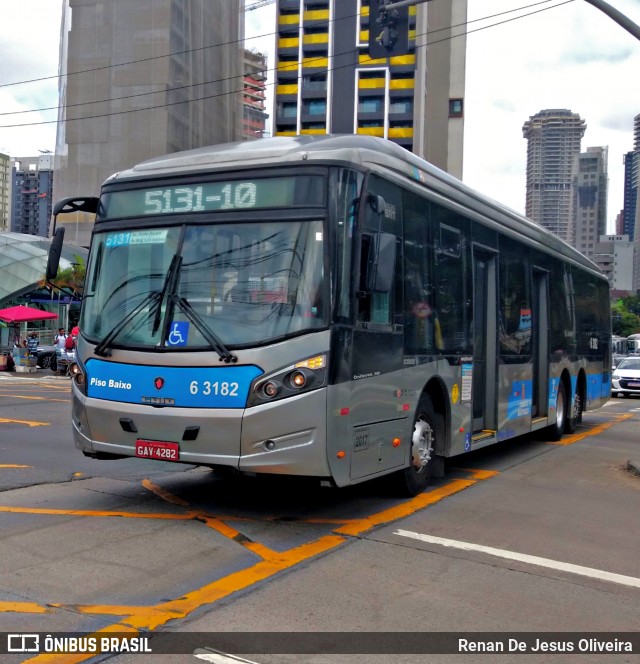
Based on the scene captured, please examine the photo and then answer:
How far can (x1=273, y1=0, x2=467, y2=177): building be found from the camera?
101 m

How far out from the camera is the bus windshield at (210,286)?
6.80 metres

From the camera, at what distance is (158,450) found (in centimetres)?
707

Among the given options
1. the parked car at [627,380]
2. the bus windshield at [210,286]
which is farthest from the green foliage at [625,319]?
the bus windshield at [210,286]

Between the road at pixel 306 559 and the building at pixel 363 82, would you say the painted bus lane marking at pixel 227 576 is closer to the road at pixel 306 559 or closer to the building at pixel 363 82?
the road at pixel 306 559

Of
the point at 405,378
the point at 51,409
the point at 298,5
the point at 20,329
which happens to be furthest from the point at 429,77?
the point at 405,378

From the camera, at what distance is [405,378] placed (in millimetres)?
8055

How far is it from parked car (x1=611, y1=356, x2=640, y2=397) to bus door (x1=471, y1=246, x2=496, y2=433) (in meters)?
21.4

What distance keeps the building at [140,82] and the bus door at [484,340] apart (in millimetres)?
55545

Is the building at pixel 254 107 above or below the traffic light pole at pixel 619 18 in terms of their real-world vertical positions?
above

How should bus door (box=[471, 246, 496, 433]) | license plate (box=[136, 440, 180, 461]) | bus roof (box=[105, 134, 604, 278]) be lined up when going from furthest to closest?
bus door (box=[471, 246, 496, 433]) < bus roof (box=[105, 134, 604, 278]) < license plate (box=[136, 440, 180, 461])

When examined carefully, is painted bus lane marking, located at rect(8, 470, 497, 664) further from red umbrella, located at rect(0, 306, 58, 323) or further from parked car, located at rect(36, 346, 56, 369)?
red umbrella, located at rect(0, 306, 58, 323)

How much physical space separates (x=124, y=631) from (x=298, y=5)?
11016cm

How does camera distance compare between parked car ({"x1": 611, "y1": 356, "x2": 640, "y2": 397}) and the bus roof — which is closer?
the bus roof

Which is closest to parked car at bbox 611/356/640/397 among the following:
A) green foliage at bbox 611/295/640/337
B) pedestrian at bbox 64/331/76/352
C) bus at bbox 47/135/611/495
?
pedestrian at bbox 64/331/76/352
